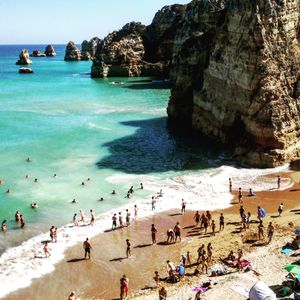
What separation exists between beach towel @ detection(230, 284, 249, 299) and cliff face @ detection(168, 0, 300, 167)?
22.3 metres

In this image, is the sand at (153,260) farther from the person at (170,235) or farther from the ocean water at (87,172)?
the ocean water at (87,172)

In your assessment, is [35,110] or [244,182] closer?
[244,182]

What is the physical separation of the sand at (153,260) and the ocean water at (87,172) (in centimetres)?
136

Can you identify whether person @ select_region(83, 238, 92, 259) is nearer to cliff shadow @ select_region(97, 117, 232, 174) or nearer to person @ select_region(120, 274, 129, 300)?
person @ select_region(120, 274, 129, 300)

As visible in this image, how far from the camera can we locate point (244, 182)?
40812 millimetres

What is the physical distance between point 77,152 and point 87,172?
7.88m

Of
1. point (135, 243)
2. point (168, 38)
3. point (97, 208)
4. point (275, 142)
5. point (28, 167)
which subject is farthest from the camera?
point (168, 38)

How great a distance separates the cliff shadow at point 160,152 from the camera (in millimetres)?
46656

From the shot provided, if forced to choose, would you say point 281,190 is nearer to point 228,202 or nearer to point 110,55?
point 228,202

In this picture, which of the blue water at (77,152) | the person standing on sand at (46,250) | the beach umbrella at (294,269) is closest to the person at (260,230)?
the beach umbrella at (294,269)

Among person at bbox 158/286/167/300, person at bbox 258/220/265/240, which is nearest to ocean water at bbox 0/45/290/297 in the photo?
person at bbox 258/220/265/240

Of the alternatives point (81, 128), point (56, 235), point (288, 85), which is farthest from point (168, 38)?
point (56, 235)

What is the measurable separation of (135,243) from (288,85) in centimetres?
2421

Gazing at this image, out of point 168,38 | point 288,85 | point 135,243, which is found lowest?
point 135,243
